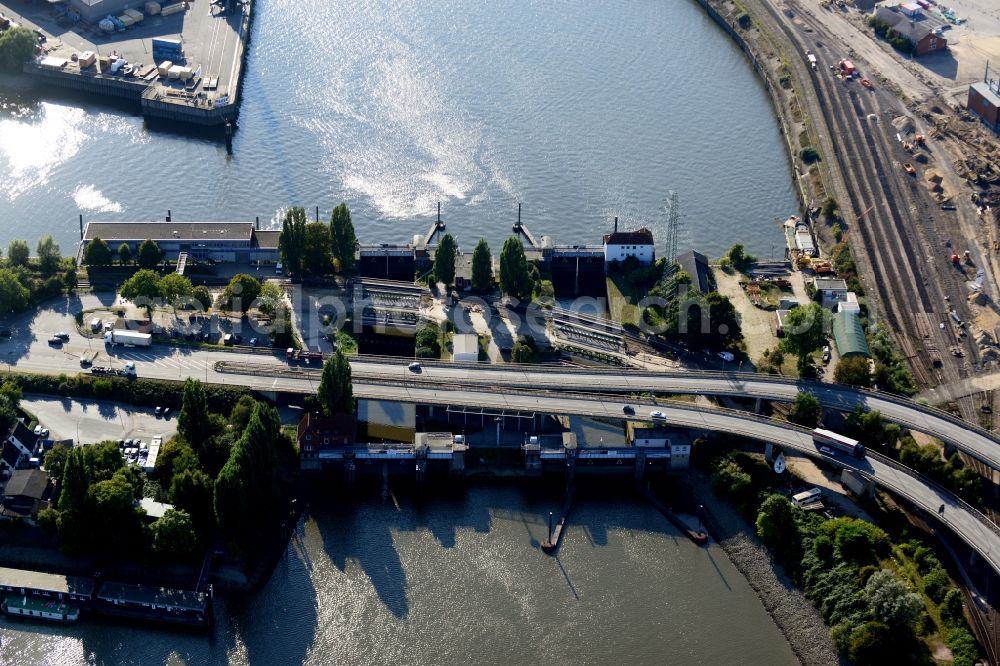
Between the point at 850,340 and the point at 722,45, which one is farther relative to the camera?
the point at 722,45

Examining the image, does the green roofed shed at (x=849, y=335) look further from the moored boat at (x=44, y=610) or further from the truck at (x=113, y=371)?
the moored boat at (x=44, y=610)

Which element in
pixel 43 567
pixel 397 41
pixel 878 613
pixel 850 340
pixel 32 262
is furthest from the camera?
pixel 397 41

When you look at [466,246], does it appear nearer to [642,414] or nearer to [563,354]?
[563,354]

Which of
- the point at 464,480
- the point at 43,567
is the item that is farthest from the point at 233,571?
the point at 464,480

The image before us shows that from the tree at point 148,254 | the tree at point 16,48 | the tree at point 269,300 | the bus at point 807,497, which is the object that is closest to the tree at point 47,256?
the tree at point 148,254

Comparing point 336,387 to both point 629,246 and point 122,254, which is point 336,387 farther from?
point 629,246

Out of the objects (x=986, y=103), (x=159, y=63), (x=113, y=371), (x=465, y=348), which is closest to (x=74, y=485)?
(x=113, y=371)
